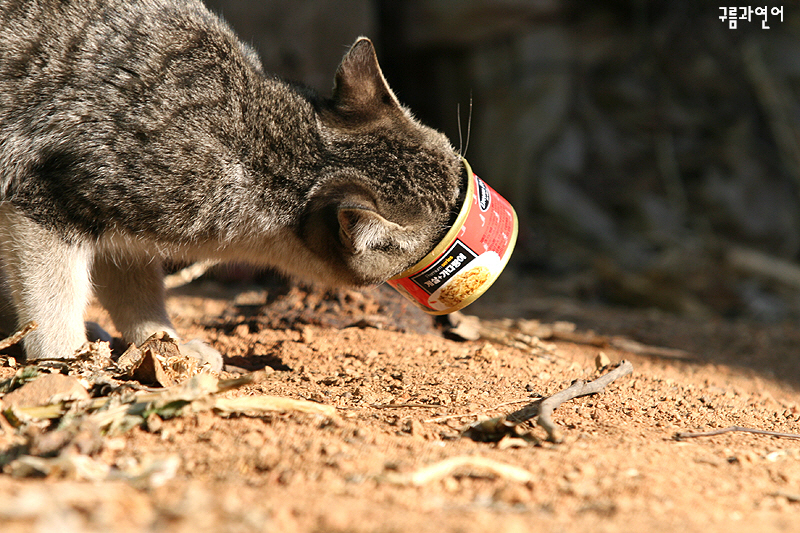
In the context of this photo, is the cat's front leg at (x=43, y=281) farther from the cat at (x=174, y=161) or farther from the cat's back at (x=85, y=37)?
the cat's back at (x=85, y=37)

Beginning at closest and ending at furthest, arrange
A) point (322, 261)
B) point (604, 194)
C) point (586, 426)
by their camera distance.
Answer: point (586, 426) < point (322, 261) < point (604, 194)

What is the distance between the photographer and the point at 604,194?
8.66 metres

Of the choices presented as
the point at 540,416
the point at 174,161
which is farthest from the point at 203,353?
the point at 540,416

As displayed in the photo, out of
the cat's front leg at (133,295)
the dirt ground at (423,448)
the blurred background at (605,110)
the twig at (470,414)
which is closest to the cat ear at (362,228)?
the dirt ground at (423,448)

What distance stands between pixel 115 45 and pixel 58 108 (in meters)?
0.35

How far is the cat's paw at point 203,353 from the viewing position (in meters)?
3.08

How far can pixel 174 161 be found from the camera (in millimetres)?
2846

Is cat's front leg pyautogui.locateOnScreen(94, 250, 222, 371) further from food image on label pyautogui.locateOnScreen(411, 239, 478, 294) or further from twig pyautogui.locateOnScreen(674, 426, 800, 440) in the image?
twig pyautogui.locateOnScreen(674, 426, 800, 440)

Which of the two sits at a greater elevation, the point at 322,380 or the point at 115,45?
the point at 115,45

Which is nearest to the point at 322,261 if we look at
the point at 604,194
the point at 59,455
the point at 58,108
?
the point at 58,108

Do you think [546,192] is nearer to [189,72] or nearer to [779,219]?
[779,219]

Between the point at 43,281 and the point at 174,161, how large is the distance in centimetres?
72

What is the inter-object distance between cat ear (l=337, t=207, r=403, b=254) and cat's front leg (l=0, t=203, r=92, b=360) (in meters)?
1.12

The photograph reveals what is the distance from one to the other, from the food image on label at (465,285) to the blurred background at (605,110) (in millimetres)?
3902
